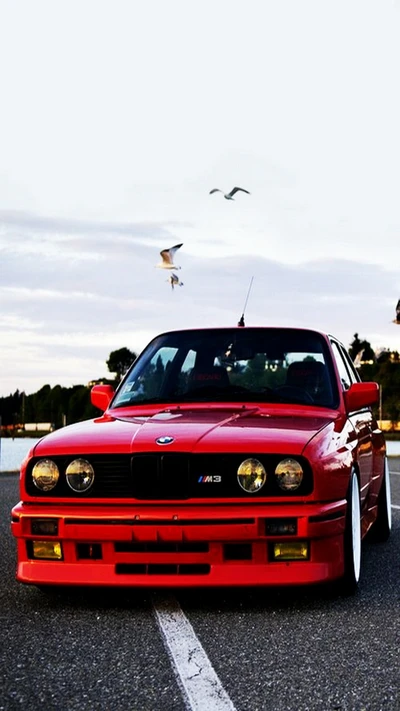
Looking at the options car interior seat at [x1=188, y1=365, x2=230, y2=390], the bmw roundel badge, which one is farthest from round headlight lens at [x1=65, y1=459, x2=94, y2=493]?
car interior seat at [x1=188, y1=365, x2=230, y2=390]

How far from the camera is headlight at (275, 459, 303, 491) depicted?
4.86m

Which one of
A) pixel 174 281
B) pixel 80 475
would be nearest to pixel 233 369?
pixel 80 475

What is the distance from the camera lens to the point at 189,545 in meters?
4.77

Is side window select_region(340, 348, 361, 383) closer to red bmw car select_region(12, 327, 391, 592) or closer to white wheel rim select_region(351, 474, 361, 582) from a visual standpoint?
white wheel rim select_region(351, 474, 361, 582)

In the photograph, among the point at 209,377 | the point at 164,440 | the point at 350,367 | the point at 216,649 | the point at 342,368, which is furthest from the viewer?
the point at 350,367

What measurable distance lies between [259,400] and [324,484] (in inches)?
46.0

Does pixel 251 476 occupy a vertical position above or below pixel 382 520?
above

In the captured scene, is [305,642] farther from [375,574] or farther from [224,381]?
[224,381]

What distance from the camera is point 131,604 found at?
5059 mm

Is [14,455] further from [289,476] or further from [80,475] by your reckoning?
[289,476]

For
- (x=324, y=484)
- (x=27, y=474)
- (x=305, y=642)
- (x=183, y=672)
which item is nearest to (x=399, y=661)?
(x=305, y=642)

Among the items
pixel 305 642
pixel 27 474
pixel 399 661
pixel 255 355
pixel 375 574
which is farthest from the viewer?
pixel 255 355

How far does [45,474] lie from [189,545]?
0.80m

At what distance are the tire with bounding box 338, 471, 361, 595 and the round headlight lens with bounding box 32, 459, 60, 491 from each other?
1.45 metres
